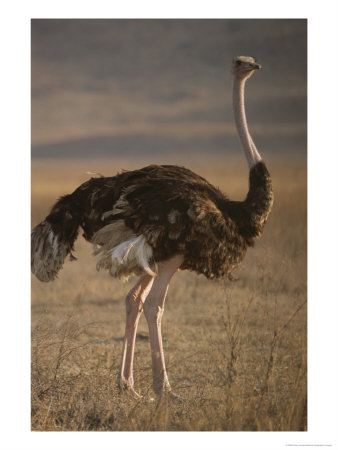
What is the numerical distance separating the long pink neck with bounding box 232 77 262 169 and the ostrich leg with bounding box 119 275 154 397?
43.3 inches

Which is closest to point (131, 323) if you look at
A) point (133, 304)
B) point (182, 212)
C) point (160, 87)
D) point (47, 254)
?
point (133, 304)

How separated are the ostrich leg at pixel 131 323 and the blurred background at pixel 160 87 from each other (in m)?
1.50

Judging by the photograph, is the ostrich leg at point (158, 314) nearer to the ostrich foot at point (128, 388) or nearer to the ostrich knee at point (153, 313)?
the ostrich knee at point (153, 313)

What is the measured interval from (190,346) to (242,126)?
2303 millimetres

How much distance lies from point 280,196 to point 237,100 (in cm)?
110

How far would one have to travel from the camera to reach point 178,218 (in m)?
4.68

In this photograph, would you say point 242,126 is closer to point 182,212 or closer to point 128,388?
point 182,212

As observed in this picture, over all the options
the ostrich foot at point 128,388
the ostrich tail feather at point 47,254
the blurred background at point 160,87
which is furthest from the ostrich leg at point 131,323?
the blurred background at point 160,87

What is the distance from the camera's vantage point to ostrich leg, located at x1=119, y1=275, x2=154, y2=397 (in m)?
5.03

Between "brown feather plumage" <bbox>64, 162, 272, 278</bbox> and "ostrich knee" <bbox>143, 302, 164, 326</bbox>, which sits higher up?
"brown feather plumage" <bbox>64, 162, 272, 278</bbox>

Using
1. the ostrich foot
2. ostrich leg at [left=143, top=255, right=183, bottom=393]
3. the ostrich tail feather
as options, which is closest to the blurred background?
the ostrich tail feather

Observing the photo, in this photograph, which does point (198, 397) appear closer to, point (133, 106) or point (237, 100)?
point (237, 100)

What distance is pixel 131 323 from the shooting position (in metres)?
5.09

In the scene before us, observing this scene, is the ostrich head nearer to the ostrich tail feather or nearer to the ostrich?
the ostrich
